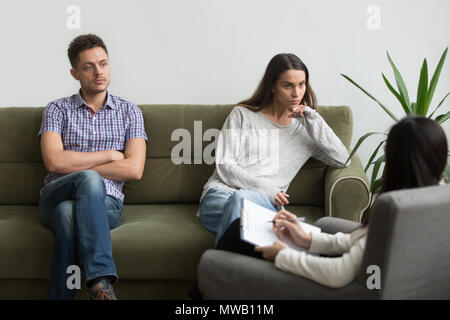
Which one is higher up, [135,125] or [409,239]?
[135,125]

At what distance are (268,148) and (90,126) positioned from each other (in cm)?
85

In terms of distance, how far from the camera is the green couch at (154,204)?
2.08 metres

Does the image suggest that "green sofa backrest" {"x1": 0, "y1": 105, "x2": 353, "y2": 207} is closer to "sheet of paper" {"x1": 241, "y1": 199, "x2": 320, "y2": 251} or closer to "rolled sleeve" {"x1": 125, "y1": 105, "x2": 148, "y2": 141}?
"rolled sleeve" {"x1": 125, "y1": 105, "x2": 148, "y2": 141}

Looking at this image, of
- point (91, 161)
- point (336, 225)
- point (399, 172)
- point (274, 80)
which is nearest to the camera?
point (399, 172)

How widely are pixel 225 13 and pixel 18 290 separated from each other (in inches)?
69.9

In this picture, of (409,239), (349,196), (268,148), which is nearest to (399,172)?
(409,239)

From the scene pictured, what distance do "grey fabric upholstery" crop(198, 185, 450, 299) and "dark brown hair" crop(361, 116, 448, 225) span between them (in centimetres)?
7

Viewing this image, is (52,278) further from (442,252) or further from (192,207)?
(442,252)

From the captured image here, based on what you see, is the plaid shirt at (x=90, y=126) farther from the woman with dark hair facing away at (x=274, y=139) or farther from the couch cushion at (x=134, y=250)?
the woman with dark hair facing away at (x=274, y=139)

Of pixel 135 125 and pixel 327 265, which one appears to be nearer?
pixel 327 265

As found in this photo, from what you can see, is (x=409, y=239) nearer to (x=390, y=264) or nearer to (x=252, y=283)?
(x=390, y=264)

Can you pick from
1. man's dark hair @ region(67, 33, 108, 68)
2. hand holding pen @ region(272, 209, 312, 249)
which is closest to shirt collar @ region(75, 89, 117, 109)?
man's dark hair @ region(67, 33, 108, 68)

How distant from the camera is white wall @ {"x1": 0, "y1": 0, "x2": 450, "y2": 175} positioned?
112 inches

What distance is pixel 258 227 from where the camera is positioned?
167 cm
